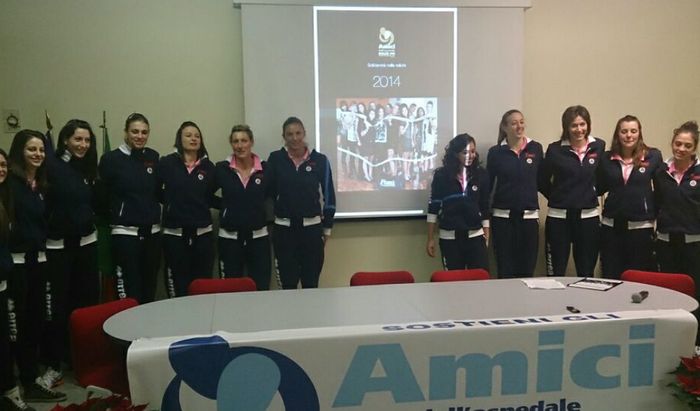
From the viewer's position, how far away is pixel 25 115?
163 inches

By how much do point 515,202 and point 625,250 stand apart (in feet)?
2.80

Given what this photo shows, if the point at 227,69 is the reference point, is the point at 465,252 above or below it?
below

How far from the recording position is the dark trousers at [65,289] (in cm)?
335

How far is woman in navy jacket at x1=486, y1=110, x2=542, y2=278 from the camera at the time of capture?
4.20 m

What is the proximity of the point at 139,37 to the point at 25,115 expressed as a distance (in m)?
1.03

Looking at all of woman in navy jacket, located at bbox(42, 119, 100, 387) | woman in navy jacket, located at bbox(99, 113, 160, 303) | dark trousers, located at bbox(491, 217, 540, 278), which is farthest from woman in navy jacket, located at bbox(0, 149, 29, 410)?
dark trousers, located at bbox(491, 217, 540, 278)

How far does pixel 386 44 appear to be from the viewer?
439 cm

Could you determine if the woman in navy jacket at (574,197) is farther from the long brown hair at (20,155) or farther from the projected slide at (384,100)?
the long brown hair at (20,155)

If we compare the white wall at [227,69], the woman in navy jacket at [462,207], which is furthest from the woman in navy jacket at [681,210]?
the woman in navy jacket at [462,207]

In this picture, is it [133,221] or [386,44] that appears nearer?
[133,221]

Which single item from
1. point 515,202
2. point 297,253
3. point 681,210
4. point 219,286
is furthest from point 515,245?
point 219,286

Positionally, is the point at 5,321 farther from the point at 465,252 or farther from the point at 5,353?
the point at 465,252

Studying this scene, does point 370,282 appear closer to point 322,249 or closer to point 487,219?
point 322,249

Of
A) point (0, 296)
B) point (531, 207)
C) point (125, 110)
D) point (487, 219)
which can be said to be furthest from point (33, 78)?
point (531, 207)
